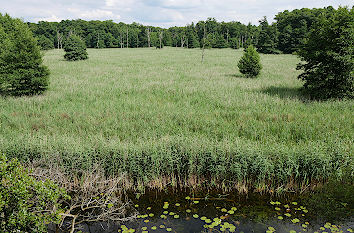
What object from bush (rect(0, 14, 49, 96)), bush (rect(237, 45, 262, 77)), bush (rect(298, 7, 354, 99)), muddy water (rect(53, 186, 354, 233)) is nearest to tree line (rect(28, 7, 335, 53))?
bush (rect(237, 45, 262, 77))

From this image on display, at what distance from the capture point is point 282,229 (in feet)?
17.1

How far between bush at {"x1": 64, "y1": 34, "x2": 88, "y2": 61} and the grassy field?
70.5 feet

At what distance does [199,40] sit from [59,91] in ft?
223

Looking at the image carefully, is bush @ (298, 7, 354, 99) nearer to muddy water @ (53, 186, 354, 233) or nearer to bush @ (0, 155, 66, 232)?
muddy water @ (53, 186, 354, 233)

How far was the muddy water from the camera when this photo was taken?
17.4ft

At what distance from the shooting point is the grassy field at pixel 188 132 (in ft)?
22.6

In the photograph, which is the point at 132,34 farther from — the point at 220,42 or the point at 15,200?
the point at 15,200

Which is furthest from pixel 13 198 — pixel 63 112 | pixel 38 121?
pixel 63 112

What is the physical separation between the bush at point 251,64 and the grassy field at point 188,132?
4.45 meters

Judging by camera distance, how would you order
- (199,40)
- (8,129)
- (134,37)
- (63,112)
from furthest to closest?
(134,37), (199,40), (63,112), (8,129)

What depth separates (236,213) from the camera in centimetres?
579

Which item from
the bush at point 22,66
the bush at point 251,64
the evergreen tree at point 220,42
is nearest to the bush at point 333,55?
the bush at point 251,64

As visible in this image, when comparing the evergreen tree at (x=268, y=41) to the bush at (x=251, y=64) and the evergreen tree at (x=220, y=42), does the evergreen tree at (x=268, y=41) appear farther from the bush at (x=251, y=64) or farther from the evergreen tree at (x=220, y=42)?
the bush at (x=251, y=64)

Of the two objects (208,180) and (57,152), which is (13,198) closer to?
(57,152)
